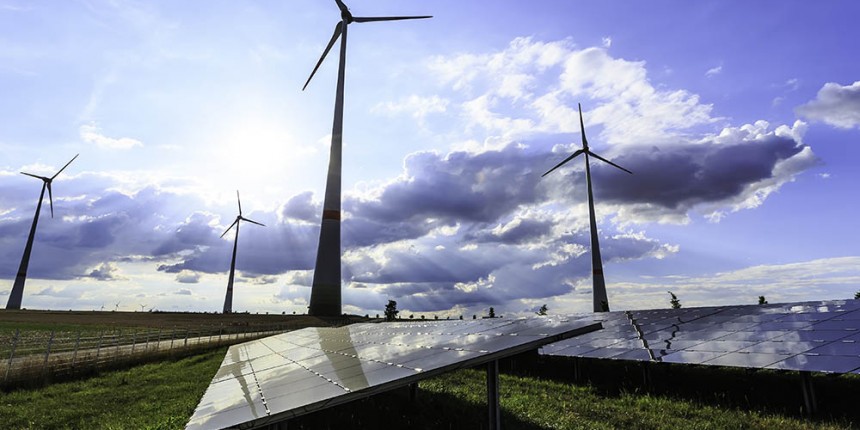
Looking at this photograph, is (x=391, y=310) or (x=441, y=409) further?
(x=391, y=310)

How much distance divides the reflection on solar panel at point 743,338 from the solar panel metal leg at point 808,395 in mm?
670

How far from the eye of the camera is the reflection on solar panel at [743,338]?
1812 centimetres

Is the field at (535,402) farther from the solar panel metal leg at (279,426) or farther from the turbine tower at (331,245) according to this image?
the turbine tower at (331,245)

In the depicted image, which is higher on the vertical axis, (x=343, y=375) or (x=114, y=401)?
(x=343, y=375)

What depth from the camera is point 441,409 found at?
17.5m

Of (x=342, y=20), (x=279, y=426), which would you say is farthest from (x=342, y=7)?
(x=279, y=426)

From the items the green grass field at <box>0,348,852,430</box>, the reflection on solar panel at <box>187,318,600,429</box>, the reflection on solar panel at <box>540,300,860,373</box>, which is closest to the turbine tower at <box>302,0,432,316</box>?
the green grass field at <box>0,348,852,430</box>

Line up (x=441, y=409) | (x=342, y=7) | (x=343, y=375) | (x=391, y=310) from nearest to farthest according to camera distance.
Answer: (x=343, y=375) < (x=441, y=409) < (x=342, y=7) < (x=391, y=310)

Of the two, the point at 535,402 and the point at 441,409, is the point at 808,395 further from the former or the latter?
the point at 441,409

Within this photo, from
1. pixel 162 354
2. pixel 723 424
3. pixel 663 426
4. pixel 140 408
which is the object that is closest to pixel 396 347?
pixel 663 426

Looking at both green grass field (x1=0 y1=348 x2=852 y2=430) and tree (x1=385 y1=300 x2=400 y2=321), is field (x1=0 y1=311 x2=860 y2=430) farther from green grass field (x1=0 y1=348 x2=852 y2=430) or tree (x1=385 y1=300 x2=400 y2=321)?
tree (x1=385 y1=300 x2=400 y2=321)

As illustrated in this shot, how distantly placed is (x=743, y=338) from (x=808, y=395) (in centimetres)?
460

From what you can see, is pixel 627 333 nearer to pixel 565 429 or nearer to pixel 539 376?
pixel 539 376

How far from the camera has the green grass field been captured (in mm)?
15703
